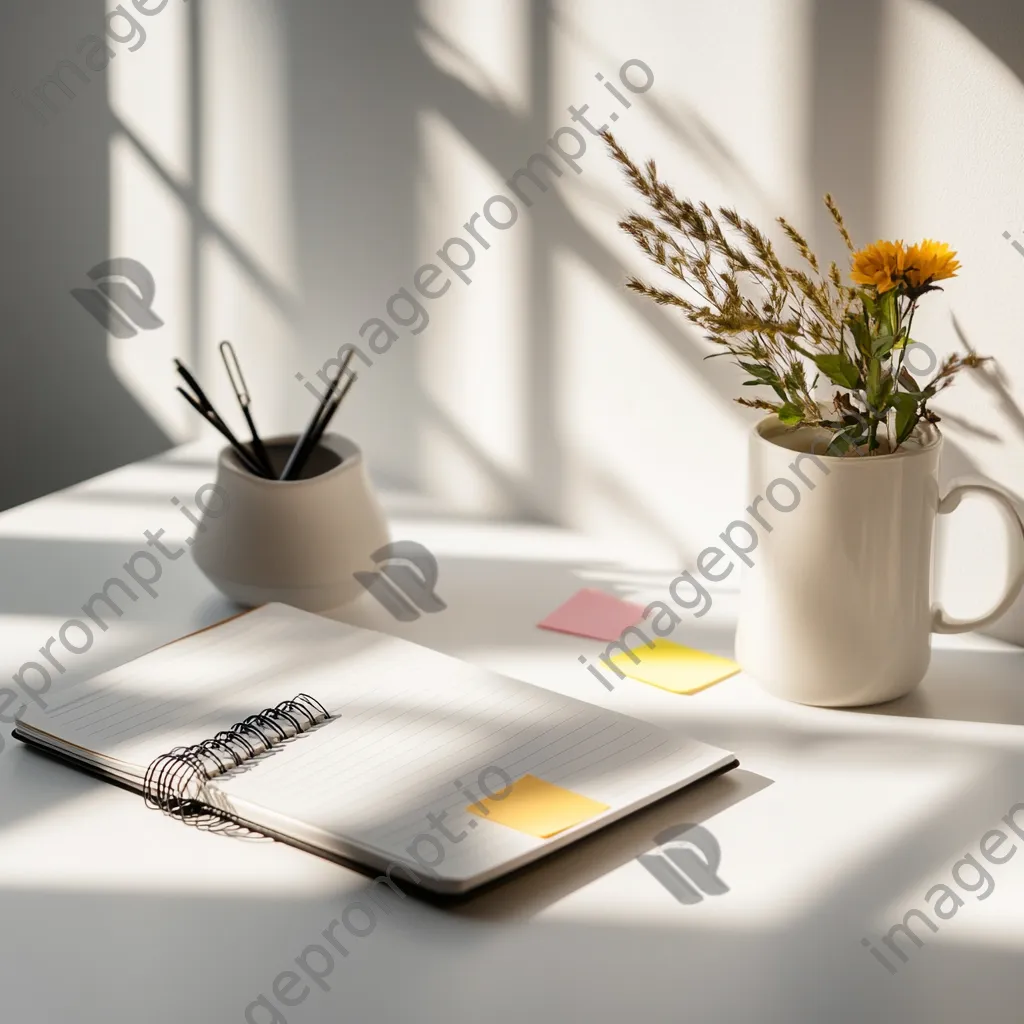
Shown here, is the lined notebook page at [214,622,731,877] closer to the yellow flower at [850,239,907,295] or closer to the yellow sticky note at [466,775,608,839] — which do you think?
the yellow sticky note at [466,775,608,839]

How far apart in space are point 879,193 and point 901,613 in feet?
1.14

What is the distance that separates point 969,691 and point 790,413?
0.27 meters

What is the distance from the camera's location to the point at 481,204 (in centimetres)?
142

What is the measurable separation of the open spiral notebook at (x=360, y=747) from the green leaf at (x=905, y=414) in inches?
10.7

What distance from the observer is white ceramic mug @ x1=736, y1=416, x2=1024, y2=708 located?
40.3 inches

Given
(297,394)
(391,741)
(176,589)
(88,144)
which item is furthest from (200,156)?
(391,741)

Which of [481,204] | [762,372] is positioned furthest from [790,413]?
[481,204]

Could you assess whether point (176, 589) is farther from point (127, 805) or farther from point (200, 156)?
point (200, 156)

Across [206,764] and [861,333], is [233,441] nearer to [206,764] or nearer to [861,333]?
[206,764]

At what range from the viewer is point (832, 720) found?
3.50ft

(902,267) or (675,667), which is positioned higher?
(902,267)

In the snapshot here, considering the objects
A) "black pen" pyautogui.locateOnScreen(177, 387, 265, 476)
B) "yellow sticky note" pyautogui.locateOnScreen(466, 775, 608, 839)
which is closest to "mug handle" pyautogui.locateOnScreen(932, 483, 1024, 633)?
"yellow sticky note" pyautogui.locateOnScreen(466, 775, 608, 839)

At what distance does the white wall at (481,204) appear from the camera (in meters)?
1.12

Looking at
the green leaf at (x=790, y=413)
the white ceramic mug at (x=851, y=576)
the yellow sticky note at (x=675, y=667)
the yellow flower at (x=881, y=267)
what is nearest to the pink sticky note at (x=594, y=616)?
the yellow sticky note at (x=675, y=667)
